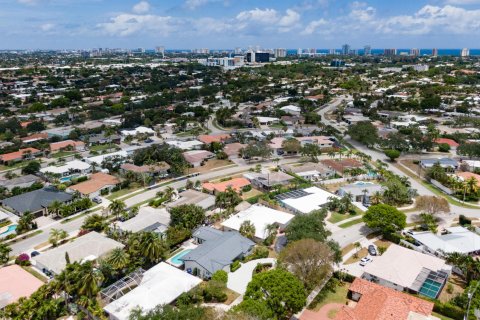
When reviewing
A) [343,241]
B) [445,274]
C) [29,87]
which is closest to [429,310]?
[445,274]

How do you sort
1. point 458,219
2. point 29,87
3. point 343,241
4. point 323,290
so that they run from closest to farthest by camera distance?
point 323,290 → point 343,241 → point 458,219 → point 29,87

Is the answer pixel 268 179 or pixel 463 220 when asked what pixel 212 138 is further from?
pixel 463 220

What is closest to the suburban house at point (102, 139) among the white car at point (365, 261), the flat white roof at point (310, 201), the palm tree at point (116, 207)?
the palm tree at point (116, 207)

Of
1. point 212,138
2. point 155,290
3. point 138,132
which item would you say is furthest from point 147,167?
point 155,290

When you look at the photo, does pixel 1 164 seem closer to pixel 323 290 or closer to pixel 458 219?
pixel 323 290

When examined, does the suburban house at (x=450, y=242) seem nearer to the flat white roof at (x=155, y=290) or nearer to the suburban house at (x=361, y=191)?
the suburban house at (x=361, y=191)
